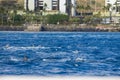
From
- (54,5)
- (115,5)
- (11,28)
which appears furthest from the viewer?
(54,5)

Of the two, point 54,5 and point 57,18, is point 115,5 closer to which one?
point 54,5

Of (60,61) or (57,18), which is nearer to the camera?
(60,61)

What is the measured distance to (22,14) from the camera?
548 ft

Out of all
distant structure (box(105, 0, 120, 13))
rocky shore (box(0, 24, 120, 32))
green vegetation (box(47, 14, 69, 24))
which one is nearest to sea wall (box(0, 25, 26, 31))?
rocky shore (box(0, 24, 120, 32))

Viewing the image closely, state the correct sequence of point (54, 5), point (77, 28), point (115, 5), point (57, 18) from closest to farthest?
point (57, 18)
point (77, 28)
point (115, 5)
point (54, 5)

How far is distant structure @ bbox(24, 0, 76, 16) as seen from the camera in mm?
170750

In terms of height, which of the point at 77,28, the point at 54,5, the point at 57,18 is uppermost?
the point at 54,5

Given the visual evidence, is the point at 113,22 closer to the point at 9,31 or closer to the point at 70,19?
the point at 70,19

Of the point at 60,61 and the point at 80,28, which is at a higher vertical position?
the point at 60,61

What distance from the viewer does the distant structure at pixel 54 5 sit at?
171m

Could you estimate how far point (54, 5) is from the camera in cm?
17438

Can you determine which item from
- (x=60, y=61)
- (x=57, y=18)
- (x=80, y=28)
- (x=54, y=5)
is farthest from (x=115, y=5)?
(x=60, y=61)

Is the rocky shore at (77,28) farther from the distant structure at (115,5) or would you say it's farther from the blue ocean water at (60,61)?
the blue ocean water at (60,61)

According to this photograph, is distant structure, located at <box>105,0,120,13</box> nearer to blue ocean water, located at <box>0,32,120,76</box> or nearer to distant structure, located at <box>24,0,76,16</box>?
distant structure, located at <box>24,0,76,16</box>
